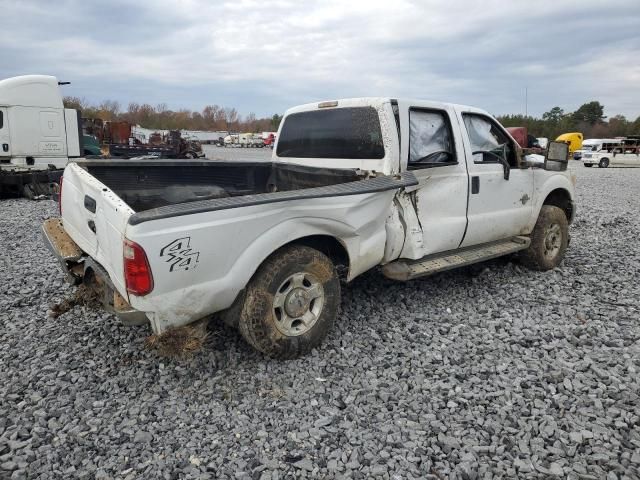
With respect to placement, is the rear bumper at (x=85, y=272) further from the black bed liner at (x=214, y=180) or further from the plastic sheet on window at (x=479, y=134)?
the plastic sheet on window at (x=479, y=134)

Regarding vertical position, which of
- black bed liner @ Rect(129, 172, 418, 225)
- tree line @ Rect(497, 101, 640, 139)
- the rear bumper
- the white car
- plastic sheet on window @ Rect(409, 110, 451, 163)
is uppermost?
tree line @ Rect(497, 101, 640, 139)

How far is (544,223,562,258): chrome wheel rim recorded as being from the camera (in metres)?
5.70

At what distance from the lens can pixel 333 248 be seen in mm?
3957

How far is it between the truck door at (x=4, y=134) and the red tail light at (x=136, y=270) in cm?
1220

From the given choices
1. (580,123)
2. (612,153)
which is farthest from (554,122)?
(612,153)

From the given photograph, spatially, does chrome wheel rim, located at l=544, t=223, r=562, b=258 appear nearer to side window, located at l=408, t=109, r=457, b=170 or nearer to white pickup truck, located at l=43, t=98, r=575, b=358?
white pickup truck, located at l=43, t=98, r=575, b=358

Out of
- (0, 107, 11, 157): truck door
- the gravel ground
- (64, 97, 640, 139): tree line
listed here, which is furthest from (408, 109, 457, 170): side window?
(64, 97, 640, 139): tree line

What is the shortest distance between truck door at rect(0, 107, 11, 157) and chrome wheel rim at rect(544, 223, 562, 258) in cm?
1305

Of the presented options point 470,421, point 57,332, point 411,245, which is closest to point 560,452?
point 470,421

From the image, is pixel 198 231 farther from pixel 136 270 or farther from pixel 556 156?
pixel 556 156

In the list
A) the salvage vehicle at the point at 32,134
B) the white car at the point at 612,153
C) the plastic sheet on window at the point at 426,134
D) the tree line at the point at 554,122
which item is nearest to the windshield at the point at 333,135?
the plastic sheet on window at the point at 426,134

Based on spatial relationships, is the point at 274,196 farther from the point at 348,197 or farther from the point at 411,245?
the point at 411,245

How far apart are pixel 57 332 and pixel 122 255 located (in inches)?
68.6

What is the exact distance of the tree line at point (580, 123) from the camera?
68.0 m
